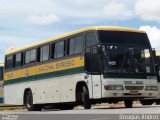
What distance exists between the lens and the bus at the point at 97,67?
19.2 metres

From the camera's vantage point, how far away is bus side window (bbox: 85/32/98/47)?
64.4 feet

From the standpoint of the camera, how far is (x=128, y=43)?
19984 millimetres

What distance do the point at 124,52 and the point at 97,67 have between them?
4.12 ft

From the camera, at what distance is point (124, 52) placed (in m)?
19.6

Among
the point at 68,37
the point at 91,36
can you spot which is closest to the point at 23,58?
the point at 68,37

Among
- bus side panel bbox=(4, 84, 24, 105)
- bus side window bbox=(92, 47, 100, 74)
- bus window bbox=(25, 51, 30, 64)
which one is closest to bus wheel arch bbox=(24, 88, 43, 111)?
bus side panel bbox=(4, 84, 24, 105)

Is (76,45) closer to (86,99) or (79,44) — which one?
(79,44)

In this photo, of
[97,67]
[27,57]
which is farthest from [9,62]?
[97,67]

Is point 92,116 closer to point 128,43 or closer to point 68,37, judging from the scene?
point 128,43

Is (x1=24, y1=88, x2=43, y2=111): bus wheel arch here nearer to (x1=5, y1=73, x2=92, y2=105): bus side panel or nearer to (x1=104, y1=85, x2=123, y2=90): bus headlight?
(x1=5, y1=73, x2=92, y2=105): bus side panel

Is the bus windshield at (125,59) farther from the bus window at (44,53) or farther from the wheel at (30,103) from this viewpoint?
the wheel at (30,103)

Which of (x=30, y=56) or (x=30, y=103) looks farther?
(x=30, y=103)

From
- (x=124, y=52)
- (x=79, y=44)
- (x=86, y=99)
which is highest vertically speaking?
(x=79, y=44)

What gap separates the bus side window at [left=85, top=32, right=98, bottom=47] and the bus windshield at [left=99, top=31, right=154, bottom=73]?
26 cm
